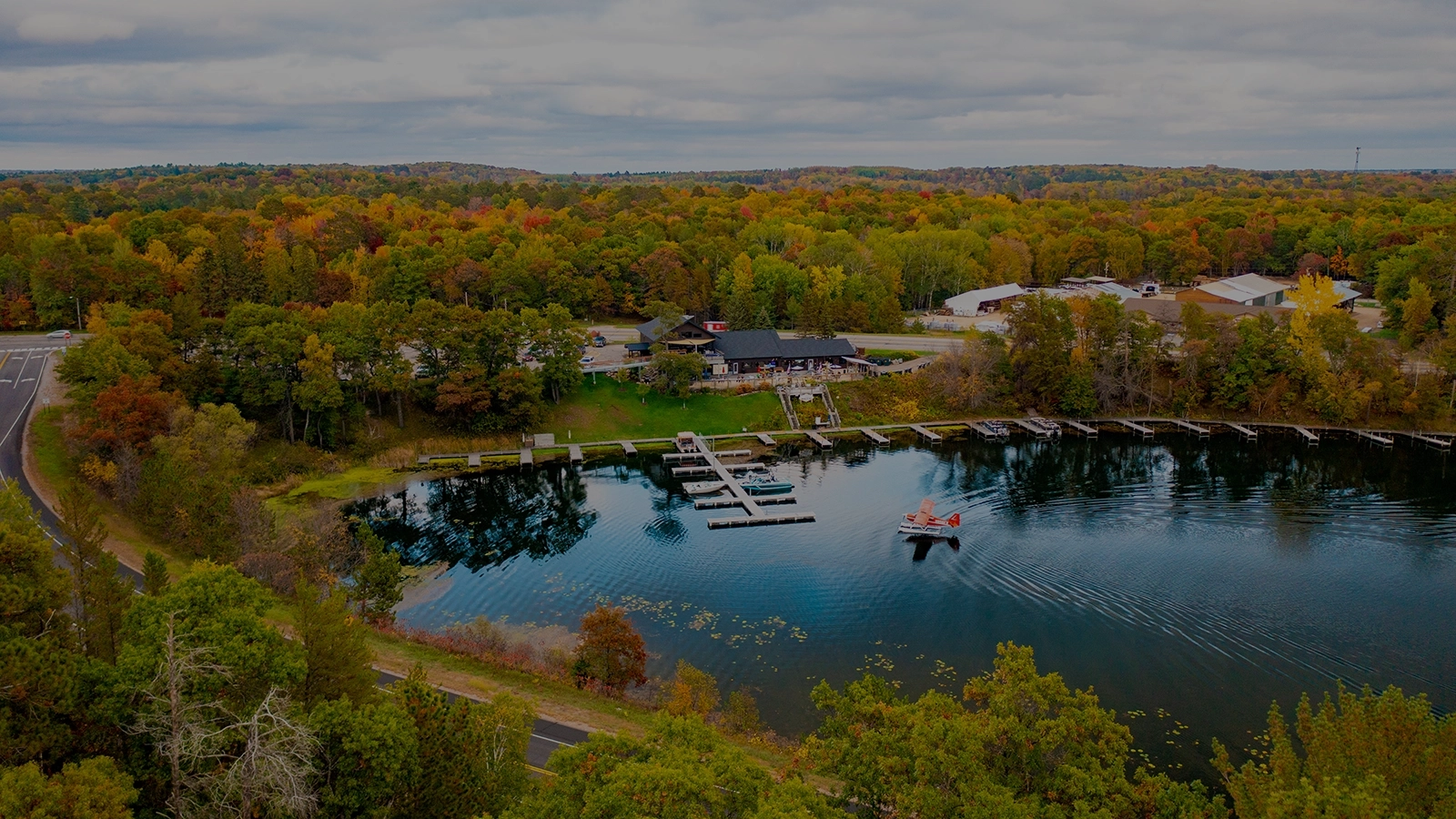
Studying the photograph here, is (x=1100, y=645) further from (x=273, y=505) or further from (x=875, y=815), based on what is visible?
(x=273, y=505)

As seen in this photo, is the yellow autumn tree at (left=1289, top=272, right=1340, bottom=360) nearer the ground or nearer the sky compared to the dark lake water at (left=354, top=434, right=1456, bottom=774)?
nearer the sky

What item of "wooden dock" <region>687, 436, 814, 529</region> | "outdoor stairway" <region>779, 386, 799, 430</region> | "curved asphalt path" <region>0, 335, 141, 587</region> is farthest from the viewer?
"outdoor stairway" <region>779, 386, 799, 430</region>

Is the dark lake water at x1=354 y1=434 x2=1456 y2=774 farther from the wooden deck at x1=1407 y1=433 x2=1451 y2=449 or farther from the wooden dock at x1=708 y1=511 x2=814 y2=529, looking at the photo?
the wooden deck at x1=1407 y1=433 x2=1451 y2=449

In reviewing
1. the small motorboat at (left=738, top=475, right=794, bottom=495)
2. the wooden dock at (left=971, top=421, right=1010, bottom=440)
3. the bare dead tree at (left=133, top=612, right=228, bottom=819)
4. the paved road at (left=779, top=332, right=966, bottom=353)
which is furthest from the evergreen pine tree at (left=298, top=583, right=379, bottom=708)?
the paved road at (left=779, top=332, right=966, bottom=353)

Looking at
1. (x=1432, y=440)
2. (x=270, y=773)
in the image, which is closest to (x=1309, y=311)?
(x=1432, y=440)

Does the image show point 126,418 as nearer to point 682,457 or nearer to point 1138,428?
point 682,457

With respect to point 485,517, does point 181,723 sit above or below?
above
